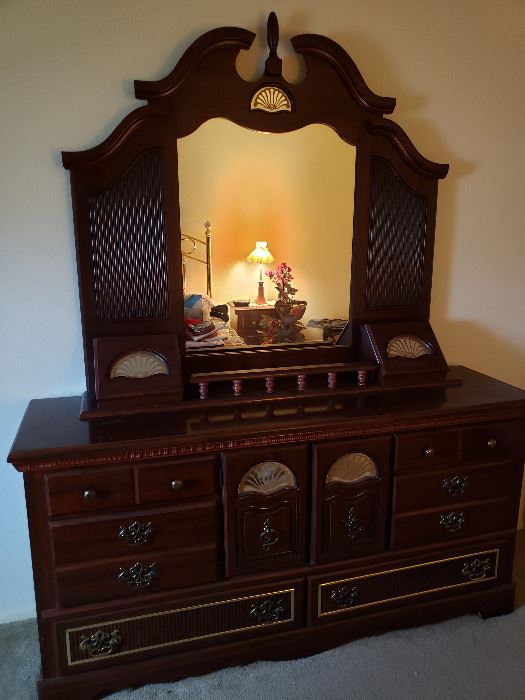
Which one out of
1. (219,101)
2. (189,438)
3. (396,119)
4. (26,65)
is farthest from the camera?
(396,119)

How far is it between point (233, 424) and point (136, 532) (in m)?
0.38

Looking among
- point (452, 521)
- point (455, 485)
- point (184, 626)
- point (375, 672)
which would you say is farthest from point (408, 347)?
point (184, 626)

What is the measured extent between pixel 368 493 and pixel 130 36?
153 cm

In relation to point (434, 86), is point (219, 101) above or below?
below

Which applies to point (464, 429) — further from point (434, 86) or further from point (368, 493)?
point (434, 86)

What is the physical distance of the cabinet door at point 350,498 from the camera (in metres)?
1.57

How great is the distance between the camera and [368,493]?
162cm

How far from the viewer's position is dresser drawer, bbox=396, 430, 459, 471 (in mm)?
1619

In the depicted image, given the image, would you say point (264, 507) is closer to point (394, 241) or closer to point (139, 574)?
point (139, 574)

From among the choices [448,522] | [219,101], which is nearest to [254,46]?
[219,101]

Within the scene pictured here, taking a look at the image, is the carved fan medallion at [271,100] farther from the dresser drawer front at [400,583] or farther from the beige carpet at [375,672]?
the beige carpet at [375,672]

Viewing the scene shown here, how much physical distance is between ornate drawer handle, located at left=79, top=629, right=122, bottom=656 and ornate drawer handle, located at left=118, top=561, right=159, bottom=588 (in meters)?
0.16

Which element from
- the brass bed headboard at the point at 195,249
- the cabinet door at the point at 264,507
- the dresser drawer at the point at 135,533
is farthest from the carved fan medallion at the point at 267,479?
the brass bed headboard at the point at 195,249

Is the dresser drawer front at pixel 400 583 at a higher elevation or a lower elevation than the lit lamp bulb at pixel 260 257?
lower
